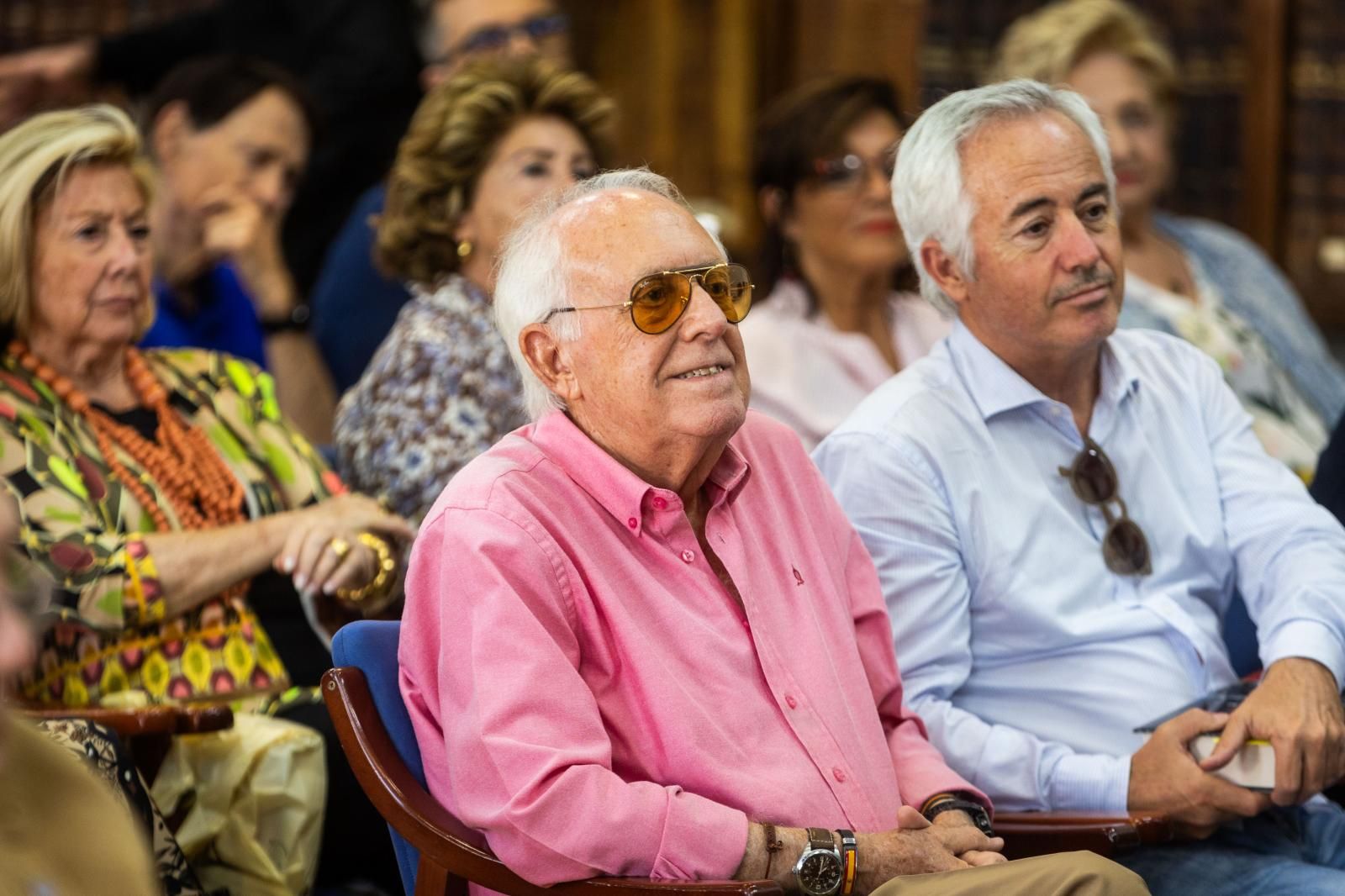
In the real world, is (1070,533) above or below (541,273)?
below

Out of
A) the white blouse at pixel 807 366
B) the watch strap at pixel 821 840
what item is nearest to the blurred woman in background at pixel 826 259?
the white blouse at pixel 807 366

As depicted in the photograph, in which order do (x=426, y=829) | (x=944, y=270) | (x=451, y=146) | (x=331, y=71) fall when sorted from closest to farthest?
(x=426, y=829)
(x=944, y=270)
(x=451, y=146)
(x=331, y=71)

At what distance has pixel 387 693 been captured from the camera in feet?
6.79

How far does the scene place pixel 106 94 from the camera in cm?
485

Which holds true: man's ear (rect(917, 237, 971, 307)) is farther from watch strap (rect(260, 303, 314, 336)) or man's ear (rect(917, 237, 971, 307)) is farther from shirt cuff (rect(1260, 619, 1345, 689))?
watch strap (rect(260, 303, 314, 336))

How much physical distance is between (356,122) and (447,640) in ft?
11.0

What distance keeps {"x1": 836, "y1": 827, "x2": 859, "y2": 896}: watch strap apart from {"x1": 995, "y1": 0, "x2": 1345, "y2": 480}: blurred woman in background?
256cm

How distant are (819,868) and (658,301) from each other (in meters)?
0.69

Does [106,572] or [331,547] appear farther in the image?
[331,547]

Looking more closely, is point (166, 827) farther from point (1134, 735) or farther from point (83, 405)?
point (1134, 735)

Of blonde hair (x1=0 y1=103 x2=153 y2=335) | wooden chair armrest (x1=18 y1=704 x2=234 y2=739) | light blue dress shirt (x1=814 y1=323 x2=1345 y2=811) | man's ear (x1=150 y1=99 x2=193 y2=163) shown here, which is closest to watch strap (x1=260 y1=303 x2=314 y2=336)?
man's ear (x1=150 y1=99 x2=193 y2=163)

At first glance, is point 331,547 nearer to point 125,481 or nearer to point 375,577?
point 375,577

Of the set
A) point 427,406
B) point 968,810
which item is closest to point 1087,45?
point 427,406

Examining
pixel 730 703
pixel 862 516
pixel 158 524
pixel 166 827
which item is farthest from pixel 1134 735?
pixel 158 524
